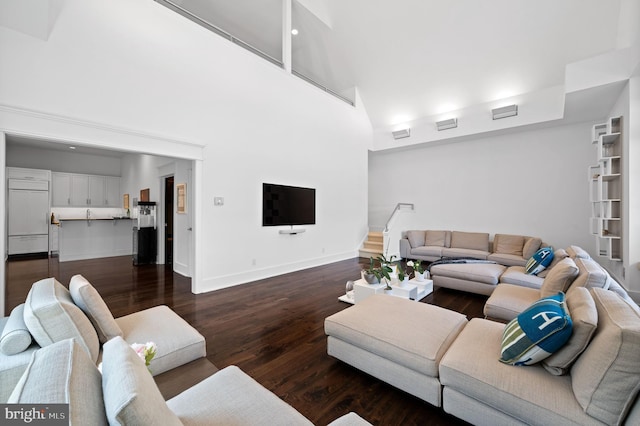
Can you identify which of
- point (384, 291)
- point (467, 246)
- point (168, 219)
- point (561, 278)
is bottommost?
point (384, 291)

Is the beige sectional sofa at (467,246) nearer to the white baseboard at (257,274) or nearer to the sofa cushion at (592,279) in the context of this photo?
the white baseboard at (257,274)

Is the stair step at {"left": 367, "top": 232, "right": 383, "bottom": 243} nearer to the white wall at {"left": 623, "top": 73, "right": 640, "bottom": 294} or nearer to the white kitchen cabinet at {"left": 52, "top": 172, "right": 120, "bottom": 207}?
the white wall at {"left": 623, "top": 73, "right": 640, "bottom": 294}

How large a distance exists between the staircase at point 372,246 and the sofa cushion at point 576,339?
212 inches

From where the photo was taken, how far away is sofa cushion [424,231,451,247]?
679 centimetres

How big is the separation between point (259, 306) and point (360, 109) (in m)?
5.86

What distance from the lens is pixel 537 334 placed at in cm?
145

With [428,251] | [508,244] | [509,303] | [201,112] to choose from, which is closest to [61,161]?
[201,112]

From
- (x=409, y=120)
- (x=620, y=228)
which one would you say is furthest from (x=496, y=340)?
(x=409, y=120)

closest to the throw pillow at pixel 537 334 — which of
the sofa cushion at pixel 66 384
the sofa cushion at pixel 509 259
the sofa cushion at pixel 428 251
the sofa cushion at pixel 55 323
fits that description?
the sofa cushion at pixel 66 384

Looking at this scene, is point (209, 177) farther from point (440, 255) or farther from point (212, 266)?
point (440, 255)

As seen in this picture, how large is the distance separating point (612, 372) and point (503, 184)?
6.27 metres

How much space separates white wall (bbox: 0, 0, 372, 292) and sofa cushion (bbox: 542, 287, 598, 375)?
162 inches

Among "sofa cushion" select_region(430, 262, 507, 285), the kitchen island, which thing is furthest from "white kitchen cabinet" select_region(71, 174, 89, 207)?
"sofa cushion" select_region(430, 262, 507, 285)

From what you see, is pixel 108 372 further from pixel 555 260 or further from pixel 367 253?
pixel 367 253
